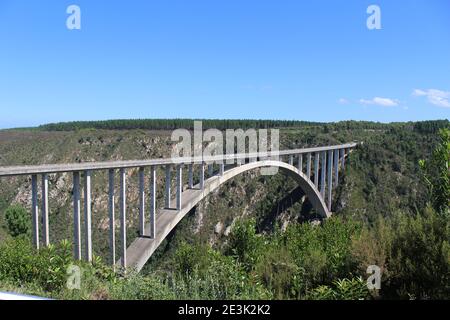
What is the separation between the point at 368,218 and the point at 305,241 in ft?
103

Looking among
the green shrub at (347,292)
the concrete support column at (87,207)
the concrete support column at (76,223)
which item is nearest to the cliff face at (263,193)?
the concrete support column at (87,207)

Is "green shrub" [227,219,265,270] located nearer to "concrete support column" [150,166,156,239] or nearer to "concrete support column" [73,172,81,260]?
"concrete support column" [150,166,156,239]

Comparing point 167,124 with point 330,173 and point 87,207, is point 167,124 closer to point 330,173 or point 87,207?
point 330,173

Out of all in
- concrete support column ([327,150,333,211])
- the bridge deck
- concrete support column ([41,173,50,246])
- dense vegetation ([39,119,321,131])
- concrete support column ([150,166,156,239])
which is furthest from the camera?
dense vegetation ([39,119,321,131])

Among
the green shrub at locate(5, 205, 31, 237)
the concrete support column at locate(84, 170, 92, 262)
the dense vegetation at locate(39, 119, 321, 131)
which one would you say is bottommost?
the green shrub at locate(5, 205, 31, 237)

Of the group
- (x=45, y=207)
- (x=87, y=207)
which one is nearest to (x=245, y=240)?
(x=87, y=207)

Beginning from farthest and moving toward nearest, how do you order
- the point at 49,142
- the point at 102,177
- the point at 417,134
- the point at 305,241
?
the point at 49,142, the point at 417,134, the point at 102,177, the point at 305,241

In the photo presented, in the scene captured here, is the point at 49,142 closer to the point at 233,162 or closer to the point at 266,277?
the point at 233,162

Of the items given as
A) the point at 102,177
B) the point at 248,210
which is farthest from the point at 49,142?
the point at 248,210

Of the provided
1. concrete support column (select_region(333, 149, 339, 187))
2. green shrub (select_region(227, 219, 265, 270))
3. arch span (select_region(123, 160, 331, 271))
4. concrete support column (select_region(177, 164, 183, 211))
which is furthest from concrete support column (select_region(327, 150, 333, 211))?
green shrub (select_region(227, 219, 265, 270))

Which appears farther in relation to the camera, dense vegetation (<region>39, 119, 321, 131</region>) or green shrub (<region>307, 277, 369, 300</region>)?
dense vegetation (<region>39, 119, 321, 131</region>)

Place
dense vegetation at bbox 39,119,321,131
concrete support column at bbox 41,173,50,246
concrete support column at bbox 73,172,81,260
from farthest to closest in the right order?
1. dense vegetation at bbox 39,119,321,131
2. concrete support column at bbox 73,172,81,260
3. concrete support column at bbox 41,173,50,246

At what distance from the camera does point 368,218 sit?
4369 centimetres
